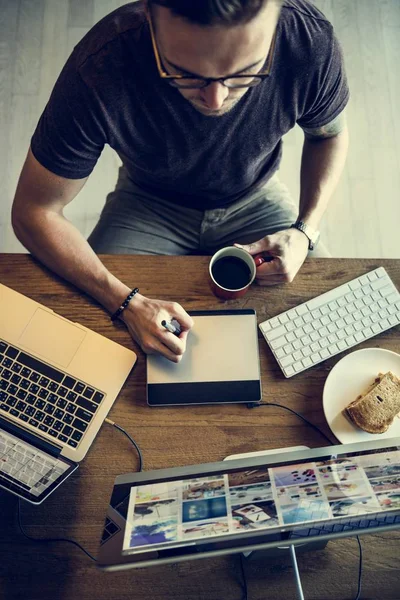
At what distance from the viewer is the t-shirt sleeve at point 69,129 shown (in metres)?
0.99

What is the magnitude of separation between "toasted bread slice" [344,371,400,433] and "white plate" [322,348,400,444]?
2 cm

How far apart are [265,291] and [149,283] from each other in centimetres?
25

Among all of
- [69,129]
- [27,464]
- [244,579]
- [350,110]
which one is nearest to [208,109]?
[69,129]

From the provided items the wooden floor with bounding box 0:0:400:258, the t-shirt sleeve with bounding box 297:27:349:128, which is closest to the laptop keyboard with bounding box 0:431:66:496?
the t-shirt sleeve with bounding box 297:27:349:128

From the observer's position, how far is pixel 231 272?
1.11m

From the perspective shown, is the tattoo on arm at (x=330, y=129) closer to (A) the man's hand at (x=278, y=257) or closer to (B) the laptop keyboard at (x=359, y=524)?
(A) the man's hand at (x=278, y=257)

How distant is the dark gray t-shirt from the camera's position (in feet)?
3.22

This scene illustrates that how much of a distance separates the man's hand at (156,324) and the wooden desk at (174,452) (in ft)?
0.13

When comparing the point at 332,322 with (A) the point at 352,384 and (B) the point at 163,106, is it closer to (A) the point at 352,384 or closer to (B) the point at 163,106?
(A) the point at 352,384

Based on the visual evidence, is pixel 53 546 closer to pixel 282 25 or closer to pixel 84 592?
pixel 84 592

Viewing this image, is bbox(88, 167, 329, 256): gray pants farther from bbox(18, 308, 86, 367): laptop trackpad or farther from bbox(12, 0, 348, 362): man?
bbox(18, 308, 86, 367): laptop trackpad

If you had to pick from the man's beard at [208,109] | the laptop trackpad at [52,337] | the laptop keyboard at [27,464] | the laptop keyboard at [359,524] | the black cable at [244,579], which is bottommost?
the black cable at [244,579]

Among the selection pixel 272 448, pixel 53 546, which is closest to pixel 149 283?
pixel 272 448

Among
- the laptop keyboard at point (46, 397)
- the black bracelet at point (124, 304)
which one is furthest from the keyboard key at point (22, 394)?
the black bracelet at point (124, 304)
